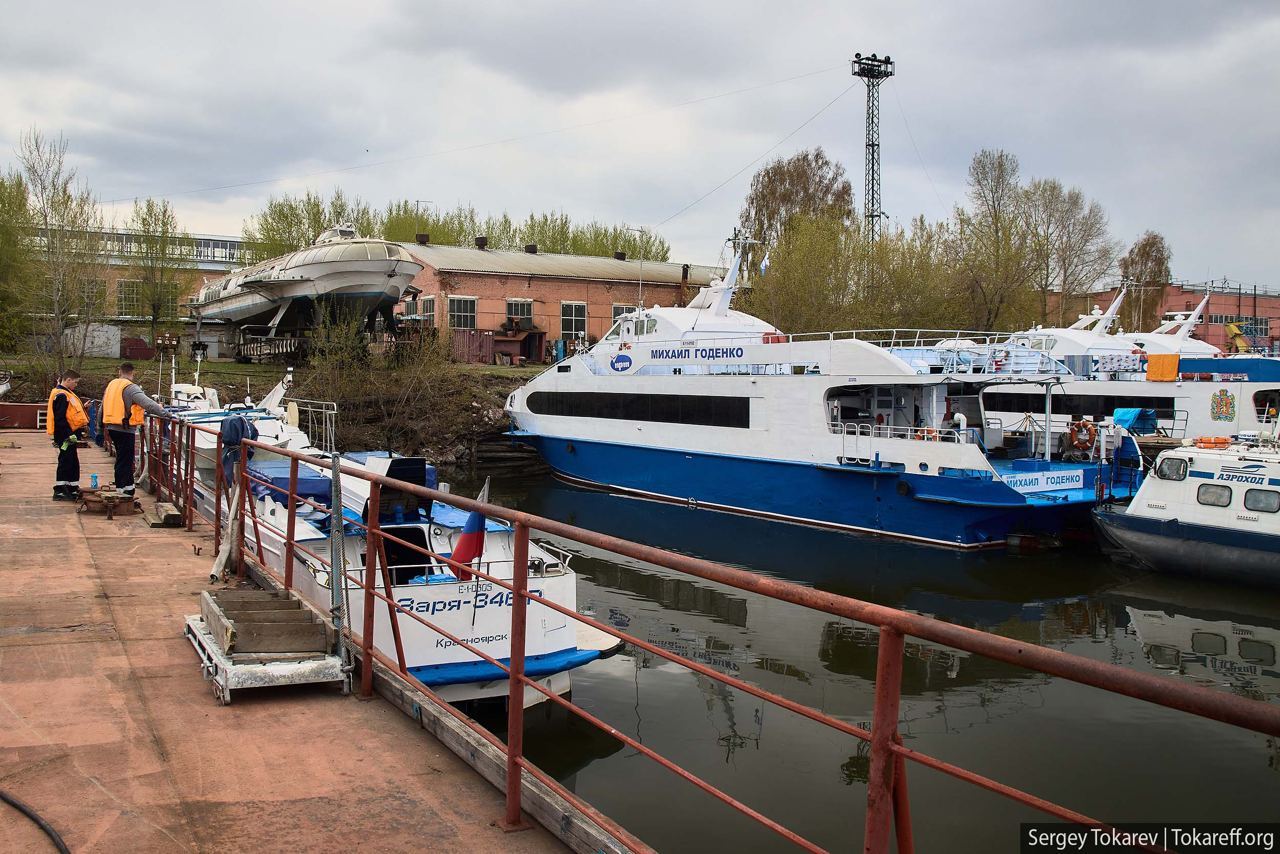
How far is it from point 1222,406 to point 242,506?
25946 mm

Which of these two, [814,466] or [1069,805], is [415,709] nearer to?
[1069,805]

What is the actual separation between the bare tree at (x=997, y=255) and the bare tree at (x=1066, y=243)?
5.33ft

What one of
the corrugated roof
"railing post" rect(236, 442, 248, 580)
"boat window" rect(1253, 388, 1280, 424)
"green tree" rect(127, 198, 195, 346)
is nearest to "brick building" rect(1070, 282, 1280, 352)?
the corrugated roof

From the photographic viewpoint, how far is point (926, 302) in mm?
Result: 38844

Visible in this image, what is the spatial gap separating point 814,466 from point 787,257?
21.9 m

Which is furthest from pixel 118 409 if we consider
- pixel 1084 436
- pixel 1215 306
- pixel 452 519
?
pixel 1215 306

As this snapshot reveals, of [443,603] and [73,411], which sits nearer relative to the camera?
[443,603]

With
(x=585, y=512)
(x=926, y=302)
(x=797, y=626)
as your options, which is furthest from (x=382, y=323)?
(x=797, y=626)

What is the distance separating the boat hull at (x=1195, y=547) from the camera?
15.5m

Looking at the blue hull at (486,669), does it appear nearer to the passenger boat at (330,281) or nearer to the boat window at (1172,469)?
the boat window at (1172,469)

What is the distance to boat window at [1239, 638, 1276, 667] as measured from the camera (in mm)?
12406

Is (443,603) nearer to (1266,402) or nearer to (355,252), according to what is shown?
(1266,402)

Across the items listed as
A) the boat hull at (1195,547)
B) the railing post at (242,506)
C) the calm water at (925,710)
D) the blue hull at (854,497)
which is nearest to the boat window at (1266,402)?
the blue hull at (854,497)

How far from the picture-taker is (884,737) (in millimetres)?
2369
